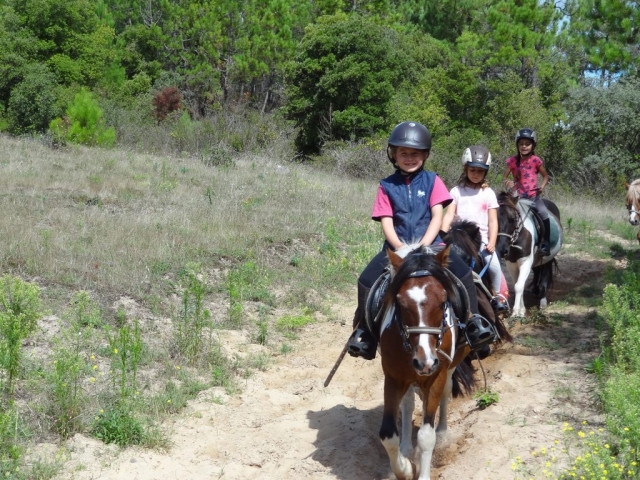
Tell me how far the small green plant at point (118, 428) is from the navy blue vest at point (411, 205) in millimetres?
2590

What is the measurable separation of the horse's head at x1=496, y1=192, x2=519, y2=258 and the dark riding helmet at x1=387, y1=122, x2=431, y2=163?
13.4 ft

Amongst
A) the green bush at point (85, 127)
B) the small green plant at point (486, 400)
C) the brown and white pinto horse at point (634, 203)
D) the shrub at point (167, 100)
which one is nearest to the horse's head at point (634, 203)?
the brown and white pinto horse at point (634, 203)

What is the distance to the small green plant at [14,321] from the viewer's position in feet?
17.9

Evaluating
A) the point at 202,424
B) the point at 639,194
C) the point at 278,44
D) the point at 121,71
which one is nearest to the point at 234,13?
the point at 278,44

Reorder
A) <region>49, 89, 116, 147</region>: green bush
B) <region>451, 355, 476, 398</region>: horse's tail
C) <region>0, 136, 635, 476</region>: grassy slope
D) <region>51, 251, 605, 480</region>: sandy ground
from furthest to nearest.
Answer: <region>49, 89, 116, 147</region>: green bush → <region>0, 136, 635, 476</region>: grassy slope → <region>451, 355, 476, 398</region>: horse's tail → <region>51, 251, 605, 480</region>: sandy ground

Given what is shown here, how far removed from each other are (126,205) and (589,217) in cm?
1236

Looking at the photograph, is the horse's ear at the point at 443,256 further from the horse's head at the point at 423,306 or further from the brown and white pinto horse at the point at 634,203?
the brown and white pinto horse at the point at 634,203

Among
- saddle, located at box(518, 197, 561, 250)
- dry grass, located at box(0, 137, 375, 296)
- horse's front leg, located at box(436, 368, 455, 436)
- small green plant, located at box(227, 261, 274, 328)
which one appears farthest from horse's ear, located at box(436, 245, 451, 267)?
saddle, located at box(518, 197, 561, 250)

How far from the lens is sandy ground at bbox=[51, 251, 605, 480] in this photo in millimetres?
5496

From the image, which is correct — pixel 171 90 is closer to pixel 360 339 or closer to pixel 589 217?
pixel 589 217

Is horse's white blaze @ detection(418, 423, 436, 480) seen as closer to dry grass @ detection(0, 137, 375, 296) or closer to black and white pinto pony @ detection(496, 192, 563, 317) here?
black and white pinto pony @ detection(496, 192, 563, 317)

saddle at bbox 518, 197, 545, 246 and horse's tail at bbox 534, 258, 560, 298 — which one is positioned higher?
saddle at bbox 518, 197, 545, 246

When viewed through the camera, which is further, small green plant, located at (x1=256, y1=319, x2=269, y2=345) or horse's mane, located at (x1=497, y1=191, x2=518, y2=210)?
horse's mane, located at (x1=497, y1=191, x2=518, y2=210)

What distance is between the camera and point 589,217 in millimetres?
18797
